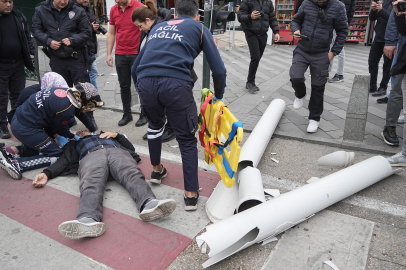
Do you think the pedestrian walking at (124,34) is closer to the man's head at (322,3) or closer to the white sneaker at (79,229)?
the man's head at (322,3)

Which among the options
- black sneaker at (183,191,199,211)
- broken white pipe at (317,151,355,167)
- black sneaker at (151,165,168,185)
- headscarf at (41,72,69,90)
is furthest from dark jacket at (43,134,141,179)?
broken white pipe at (317,151,355,167)

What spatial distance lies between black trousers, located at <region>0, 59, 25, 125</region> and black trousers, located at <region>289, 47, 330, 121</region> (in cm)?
380


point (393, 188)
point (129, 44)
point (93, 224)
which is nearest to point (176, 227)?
point (93, 224)

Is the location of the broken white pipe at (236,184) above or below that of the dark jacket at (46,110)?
below

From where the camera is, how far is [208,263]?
86.0 inches

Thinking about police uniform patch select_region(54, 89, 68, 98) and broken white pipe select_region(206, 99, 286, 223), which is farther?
police uniform patch select_region(54, 89, 68, 98)

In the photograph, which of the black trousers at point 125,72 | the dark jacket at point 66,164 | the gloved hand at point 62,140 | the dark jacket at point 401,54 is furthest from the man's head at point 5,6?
the dark jacket at point 401,54

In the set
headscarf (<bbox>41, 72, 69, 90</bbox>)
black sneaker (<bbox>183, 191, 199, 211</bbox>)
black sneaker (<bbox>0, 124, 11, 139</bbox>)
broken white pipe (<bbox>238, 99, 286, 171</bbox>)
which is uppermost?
headscarf (<bbox>41, 72, 69, 90</bbox>)

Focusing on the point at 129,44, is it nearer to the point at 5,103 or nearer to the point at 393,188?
the point at 5,103

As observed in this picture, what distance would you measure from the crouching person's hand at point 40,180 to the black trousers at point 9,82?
1966mm

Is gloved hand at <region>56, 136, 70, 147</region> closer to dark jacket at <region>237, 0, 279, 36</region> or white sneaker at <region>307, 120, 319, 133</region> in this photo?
white sneaker at <region>307, 120, 319, 133</region>

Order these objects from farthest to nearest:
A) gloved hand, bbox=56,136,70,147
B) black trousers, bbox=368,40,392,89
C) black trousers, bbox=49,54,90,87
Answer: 1. black trousers, bbox=368,40,392,89
2. black trousers, bbox=49,54,90,87
3. gloved hand, bbox=56,136,70,147

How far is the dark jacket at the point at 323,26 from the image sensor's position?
13.8ft

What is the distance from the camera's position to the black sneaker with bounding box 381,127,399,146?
4.00m
